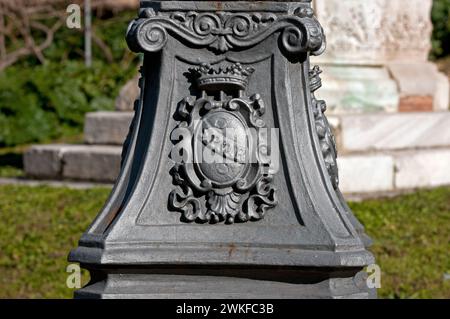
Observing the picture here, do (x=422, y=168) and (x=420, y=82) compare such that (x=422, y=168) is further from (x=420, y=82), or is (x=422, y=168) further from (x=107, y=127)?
(x=107, y=127)

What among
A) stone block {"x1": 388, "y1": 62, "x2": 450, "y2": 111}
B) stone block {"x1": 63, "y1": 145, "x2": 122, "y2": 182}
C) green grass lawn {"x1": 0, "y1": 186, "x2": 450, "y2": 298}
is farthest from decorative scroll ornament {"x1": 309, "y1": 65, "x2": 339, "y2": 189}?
stone block {"x1": 388, "y1": 62, "x2": 450, "y2": 111}

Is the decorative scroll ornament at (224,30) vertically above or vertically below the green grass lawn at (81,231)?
above

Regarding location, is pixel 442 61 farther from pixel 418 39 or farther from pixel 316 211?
pixel 316 211

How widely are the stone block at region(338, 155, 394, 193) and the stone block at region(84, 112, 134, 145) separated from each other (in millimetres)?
1929

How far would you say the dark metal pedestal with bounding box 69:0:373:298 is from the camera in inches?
145

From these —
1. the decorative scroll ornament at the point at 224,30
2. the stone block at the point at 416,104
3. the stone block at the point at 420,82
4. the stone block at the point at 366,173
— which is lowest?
the stone block at the point at 366,173

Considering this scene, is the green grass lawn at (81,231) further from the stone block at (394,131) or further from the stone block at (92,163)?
the stone block at (394,131)

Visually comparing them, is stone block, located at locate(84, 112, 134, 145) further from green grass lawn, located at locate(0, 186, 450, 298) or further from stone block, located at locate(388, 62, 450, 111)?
stone block, located at locate(388, 62, 450, 111)

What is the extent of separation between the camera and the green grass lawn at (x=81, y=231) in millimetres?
6621

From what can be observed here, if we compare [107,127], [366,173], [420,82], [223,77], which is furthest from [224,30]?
[420,82]

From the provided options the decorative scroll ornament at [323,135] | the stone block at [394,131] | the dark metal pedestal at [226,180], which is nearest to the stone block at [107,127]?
the stone block at [394,131]

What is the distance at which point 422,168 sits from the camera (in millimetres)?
9203

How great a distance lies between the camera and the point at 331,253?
3648mm

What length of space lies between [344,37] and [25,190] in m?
2.87
